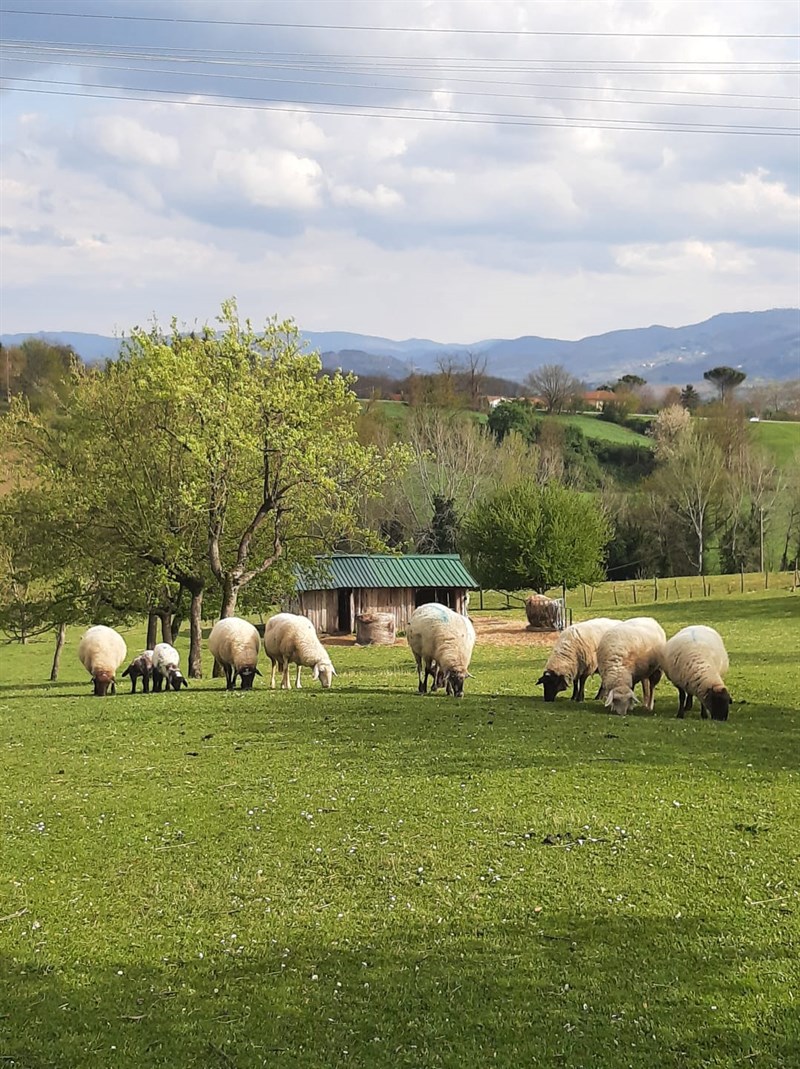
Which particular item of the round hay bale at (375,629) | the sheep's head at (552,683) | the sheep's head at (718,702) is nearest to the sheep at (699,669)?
the sheep's head at (718,702)

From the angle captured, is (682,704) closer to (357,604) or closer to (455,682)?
(455,682)

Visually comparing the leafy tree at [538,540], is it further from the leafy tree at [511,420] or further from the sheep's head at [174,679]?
the leafy tree at [511,420]

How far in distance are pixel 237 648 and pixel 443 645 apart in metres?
4.94

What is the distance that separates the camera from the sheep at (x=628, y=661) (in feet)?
57.4

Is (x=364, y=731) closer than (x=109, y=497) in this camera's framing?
Yes

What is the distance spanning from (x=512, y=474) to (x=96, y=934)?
81.6m

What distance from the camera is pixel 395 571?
47.7 m

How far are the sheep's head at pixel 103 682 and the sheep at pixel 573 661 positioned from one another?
10.7m

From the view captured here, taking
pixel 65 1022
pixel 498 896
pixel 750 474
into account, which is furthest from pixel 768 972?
pixel 750 474

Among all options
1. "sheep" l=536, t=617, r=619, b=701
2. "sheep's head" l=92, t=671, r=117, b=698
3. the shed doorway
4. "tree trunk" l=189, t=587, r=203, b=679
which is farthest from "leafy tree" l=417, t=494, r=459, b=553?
"sheep" l=536, t=617, r=619, b=701

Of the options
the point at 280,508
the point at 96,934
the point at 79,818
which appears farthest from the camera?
the point at 280,508

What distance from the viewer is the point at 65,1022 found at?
6.15m

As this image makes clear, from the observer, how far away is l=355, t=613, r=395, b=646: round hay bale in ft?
138

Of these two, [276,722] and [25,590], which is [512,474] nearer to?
[25,590]
